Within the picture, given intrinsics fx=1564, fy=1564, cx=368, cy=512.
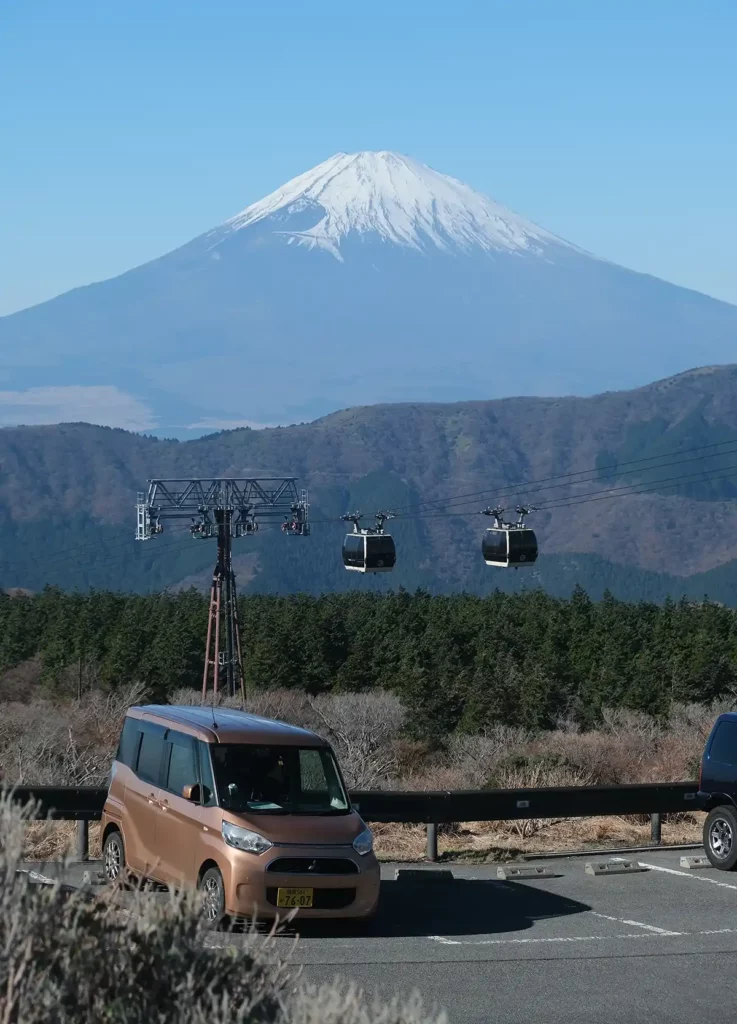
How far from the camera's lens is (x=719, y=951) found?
35.1ft

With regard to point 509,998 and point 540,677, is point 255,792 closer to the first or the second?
point 509,998

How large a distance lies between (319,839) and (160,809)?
4.46 ft

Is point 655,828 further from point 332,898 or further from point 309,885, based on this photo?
point 309,885

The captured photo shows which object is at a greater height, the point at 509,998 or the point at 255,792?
the point at 255,792

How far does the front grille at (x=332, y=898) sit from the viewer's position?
1070 centimetres

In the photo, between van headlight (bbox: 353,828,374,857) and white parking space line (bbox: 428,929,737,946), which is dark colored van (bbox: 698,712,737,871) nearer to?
white parking space line (bbox: 428,929,737,946)

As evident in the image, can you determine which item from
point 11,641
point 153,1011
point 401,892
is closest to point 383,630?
point 11,641

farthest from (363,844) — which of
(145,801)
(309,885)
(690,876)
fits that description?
(690,876)

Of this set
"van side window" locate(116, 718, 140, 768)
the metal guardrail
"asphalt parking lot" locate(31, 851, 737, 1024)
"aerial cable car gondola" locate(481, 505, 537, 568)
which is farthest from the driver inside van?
"aerial cable car gondola" locate(481, 505, 537, 568)

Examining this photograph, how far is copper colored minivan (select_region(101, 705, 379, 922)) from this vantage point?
10.6m

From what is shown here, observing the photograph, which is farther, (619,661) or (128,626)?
(128,626)

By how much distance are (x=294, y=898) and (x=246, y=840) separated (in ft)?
1.67

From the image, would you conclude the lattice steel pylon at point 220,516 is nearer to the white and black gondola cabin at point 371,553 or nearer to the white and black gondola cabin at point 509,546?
the white and black gondola cabin at point 371,553

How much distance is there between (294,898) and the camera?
10.6 meters
